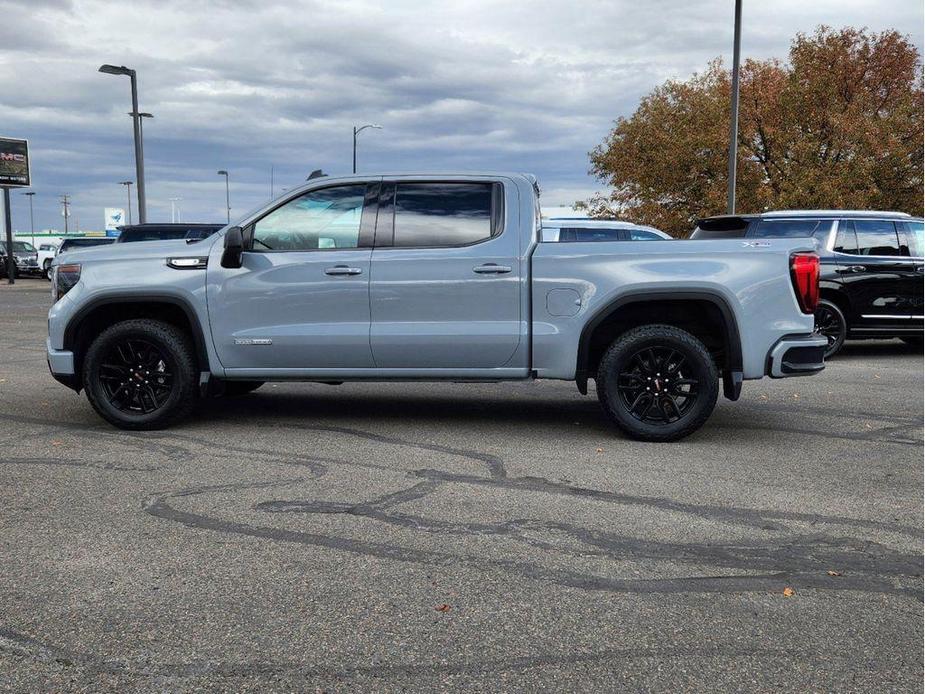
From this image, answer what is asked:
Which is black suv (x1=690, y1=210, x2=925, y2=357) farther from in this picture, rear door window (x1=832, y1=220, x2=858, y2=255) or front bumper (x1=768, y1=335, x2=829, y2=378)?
front bumper (x1=768, y1=335, x2=829, y2=378)

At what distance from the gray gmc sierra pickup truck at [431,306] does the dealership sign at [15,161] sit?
4469cm

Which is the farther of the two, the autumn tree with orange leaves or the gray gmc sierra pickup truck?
the autumn tree with orange leaves

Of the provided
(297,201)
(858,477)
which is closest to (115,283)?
(297,201)

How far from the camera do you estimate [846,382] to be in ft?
33.0

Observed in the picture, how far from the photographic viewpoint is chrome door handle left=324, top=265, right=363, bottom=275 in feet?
22.5

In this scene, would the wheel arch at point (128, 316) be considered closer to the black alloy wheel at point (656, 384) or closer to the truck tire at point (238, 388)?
Answer: the truck tire at point (238, 388)

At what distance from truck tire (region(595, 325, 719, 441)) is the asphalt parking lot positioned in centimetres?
20

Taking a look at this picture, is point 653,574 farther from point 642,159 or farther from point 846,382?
point 642,159

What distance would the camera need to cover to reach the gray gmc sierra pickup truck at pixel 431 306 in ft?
21.7

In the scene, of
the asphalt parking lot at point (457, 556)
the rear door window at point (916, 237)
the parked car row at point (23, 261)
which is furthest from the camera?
the parked car row at point (23, 261)

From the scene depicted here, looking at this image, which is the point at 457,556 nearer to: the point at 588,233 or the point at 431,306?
the point at 431,306

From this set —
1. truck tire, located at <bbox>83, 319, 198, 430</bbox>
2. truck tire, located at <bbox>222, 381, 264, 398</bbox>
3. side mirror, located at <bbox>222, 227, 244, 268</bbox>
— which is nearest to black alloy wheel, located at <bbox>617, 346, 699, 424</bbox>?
side mirror, located at <bbox>222, 227, 244, 268</bbox>

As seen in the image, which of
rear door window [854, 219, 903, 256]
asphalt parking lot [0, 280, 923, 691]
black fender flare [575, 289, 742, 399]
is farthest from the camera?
rear door window [854, 219, 903, 256]

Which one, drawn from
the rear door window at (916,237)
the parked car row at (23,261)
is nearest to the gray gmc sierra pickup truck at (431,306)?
the rear door window at (916,237)
